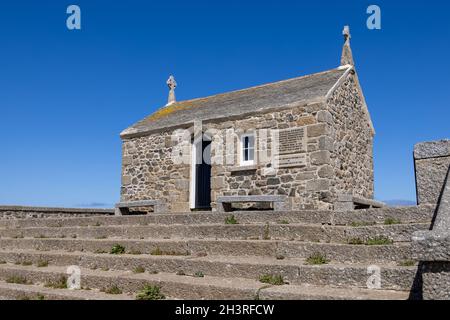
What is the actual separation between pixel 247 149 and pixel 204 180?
2.22 m

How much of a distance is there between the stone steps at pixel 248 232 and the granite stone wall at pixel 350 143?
17.5 ft

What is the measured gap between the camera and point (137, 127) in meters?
17.9

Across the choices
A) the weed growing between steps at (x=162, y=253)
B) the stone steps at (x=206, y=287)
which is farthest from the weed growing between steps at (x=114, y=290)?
the weed growing between steps at (x=162, y=253)

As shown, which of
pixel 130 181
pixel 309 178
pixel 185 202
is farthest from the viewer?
pixel 130 181

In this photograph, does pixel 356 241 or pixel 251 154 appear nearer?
pixel 356 241

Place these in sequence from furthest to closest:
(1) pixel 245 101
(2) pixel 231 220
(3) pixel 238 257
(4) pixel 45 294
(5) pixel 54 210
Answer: (5) pixel 54 210
(1) pixel 245 101
(2) pixel 231 220
(3) pixel 238 257
(4) pixel 45 294

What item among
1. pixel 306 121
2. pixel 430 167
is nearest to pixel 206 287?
pixel 430 167

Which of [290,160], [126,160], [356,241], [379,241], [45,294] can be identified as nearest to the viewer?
[379,241]

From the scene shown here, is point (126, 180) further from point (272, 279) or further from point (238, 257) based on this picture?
point (272, 279)

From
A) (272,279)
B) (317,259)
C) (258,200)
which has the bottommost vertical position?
(272,279)

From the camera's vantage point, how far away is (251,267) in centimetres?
663
